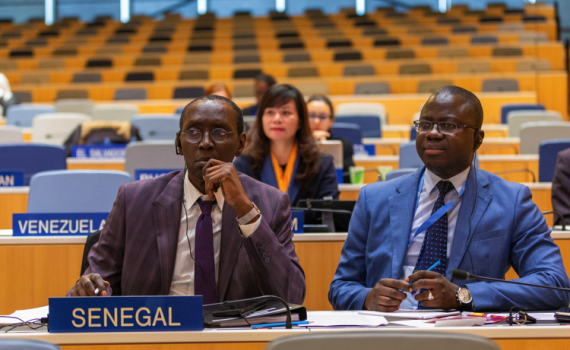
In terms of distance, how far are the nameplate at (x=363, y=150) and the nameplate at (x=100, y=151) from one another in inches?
67.6

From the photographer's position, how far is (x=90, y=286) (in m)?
1.67

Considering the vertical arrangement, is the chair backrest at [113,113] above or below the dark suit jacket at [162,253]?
above

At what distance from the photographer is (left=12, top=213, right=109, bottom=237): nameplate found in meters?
2.61

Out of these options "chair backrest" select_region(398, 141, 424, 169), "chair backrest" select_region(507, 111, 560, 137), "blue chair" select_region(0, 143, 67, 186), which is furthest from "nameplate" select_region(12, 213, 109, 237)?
"chair backrest" select_region(507, 111, 560, 137)

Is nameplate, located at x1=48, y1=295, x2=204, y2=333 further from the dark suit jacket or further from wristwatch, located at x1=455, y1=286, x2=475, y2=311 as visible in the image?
wristwatch, located at x1=455, y1=286, x2=475, y2=311

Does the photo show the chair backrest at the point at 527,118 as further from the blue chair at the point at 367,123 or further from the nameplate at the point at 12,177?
the nameplate at the point at 12,177

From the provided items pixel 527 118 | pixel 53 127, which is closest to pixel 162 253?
pixel 53 127

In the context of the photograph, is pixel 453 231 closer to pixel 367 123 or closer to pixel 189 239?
pixel 189 239

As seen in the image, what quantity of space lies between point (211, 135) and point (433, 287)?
74 centimetres

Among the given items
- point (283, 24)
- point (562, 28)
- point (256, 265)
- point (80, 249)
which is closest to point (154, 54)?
point (283, 24)

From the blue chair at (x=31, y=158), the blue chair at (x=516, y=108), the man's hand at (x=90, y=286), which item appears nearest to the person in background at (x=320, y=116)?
the blue chair at (x=31, y=158)

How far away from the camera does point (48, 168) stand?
412cm

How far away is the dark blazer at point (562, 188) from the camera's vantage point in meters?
3.14

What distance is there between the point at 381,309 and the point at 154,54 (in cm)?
1061
